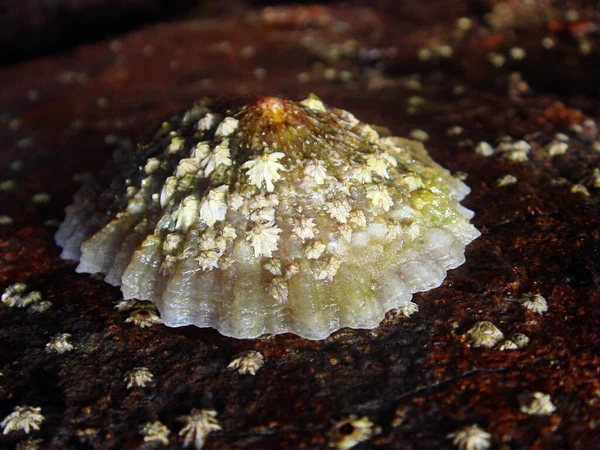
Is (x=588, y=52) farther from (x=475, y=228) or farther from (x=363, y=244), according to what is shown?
(x=363, y=244)

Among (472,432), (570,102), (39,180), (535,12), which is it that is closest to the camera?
(472,432)

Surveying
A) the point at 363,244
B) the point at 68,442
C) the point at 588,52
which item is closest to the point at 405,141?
the point at 363,244

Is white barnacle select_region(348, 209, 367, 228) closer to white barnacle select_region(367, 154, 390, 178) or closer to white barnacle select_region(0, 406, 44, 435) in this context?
white barnacle select_region(367, 154, 390, 178)

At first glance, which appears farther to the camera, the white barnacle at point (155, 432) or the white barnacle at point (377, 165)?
the white barnacle at point (377, 165)

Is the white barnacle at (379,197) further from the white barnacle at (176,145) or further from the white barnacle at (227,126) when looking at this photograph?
the white barnacle at (176,145)

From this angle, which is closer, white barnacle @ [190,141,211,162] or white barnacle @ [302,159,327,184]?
white barnacle @ [302,159,327,184]

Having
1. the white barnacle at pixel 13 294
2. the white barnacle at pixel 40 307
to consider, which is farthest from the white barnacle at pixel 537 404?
the white barnacle at pixel 13 294

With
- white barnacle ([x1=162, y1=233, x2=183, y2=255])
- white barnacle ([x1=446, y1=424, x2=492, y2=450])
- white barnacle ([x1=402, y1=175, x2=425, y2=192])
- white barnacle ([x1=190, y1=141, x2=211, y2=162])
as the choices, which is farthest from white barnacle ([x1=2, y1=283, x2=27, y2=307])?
white barnacle ([x1=446, y1=424, x2=492, y2=450])
